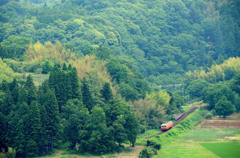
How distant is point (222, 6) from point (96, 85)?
124m

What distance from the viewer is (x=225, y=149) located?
5644 centimetres

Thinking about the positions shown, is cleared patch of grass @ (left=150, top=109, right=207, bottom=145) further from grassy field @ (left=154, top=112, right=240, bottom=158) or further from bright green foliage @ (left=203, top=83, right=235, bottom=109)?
bright green foliage @ (left=203, top=83, right=235, bottom=109)

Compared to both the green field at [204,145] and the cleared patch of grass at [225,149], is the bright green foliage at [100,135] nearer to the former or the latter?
the green field at [204,145]

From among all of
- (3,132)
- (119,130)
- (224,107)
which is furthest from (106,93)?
(224,107)

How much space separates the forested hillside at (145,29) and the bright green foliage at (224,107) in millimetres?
33075

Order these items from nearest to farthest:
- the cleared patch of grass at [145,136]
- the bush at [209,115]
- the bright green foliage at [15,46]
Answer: the cleared patch of grass at [145,136]
the bush at [209,115]
the bright green foliage at [15,46]

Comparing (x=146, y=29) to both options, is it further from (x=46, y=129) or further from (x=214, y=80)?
(x=46, y=129)

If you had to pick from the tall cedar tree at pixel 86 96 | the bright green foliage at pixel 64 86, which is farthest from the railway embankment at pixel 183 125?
the bright green foliage at pixel 64 86

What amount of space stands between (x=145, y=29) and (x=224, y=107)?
270 feet

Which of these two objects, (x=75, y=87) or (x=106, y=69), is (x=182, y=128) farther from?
(x=75, y=87)

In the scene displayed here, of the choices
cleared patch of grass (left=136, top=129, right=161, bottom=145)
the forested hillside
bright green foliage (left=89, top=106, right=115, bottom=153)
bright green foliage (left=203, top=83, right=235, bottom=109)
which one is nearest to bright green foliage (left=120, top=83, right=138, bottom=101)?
cleared patch of grass (left=136, top=129, right=161, bottom=145)

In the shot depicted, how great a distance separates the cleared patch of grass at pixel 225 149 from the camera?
176 feet

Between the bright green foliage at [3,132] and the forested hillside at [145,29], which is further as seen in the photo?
the forested hillside at [145,29]

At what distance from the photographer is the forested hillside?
4705 inches
